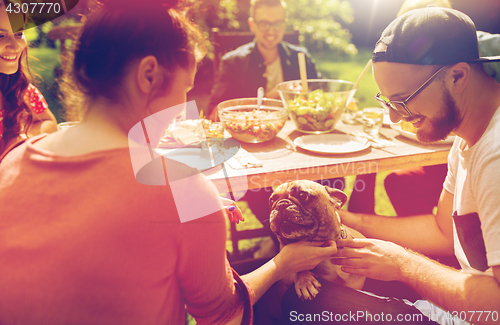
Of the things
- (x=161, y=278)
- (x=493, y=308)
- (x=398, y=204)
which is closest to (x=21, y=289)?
(x=161, y=278)

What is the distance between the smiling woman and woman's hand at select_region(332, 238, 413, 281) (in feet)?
7.11

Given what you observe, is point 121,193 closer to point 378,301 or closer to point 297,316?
point 297,316

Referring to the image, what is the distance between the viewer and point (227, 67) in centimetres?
423

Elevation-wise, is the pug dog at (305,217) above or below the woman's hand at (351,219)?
above

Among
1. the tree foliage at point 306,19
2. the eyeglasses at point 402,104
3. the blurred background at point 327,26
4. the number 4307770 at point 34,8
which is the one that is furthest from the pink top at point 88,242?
the tree foliage at point 306,19

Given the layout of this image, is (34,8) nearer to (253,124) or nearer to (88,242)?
(253,124)

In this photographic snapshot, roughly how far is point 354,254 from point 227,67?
3.38m

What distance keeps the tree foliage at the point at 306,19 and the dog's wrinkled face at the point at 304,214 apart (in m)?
5.40

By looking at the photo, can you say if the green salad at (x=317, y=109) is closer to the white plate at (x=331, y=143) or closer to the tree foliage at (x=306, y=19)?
the white plate at (x=331, y=143)

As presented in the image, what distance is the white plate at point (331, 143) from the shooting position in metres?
2.00

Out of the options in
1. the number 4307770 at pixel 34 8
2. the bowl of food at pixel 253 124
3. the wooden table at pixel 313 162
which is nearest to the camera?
the wooden table at pixel 313 162

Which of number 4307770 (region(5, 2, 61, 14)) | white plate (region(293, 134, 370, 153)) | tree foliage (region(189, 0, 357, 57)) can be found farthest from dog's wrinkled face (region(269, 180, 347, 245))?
tree foliage (region(189, 0, 357, 57))

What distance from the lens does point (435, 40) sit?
1.35m

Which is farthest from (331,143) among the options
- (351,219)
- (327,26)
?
(327,26)
